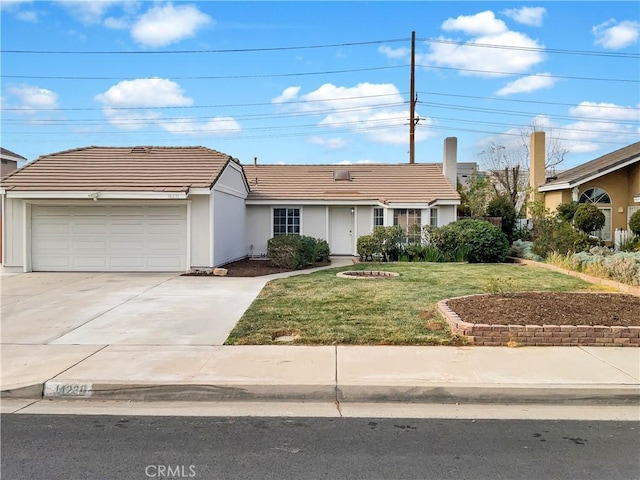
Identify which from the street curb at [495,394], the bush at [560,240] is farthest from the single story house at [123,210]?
the bush at [560,240]

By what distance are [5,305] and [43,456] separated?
25.6 feet

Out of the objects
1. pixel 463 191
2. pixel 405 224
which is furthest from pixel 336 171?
pixel 463 191

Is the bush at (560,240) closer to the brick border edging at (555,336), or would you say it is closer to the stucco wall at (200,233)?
the brick border edging at (555,336)

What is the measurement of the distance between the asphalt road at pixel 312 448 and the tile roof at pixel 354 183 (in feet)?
54.8

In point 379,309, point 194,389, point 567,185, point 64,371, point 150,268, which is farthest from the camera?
point 567,185

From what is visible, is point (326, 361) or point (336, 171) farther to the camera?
point (336, 171)

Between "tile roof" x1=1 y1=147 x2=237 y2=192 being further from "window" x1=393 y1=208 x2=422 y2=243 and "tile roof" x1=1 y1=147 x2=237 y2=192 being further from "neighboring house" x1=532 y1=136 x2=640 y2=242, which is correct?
"neighboring house" x1=532 y1=136 x2=640 y2=242

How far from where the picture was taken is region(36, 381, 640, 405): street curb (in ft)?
18.4

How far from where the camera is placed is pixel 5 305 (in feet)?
34.9

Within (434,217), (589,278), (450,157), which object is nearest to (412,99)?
(450,157)

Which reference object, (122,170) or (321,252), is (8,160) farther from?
(321,252)

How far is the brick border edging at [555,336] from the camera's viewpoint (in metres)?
7.46

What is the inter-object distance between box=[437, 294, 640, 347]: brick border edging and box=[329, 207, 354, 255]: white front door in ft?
48.8

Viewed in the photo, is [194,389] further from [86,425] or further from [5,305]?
[5,305]
